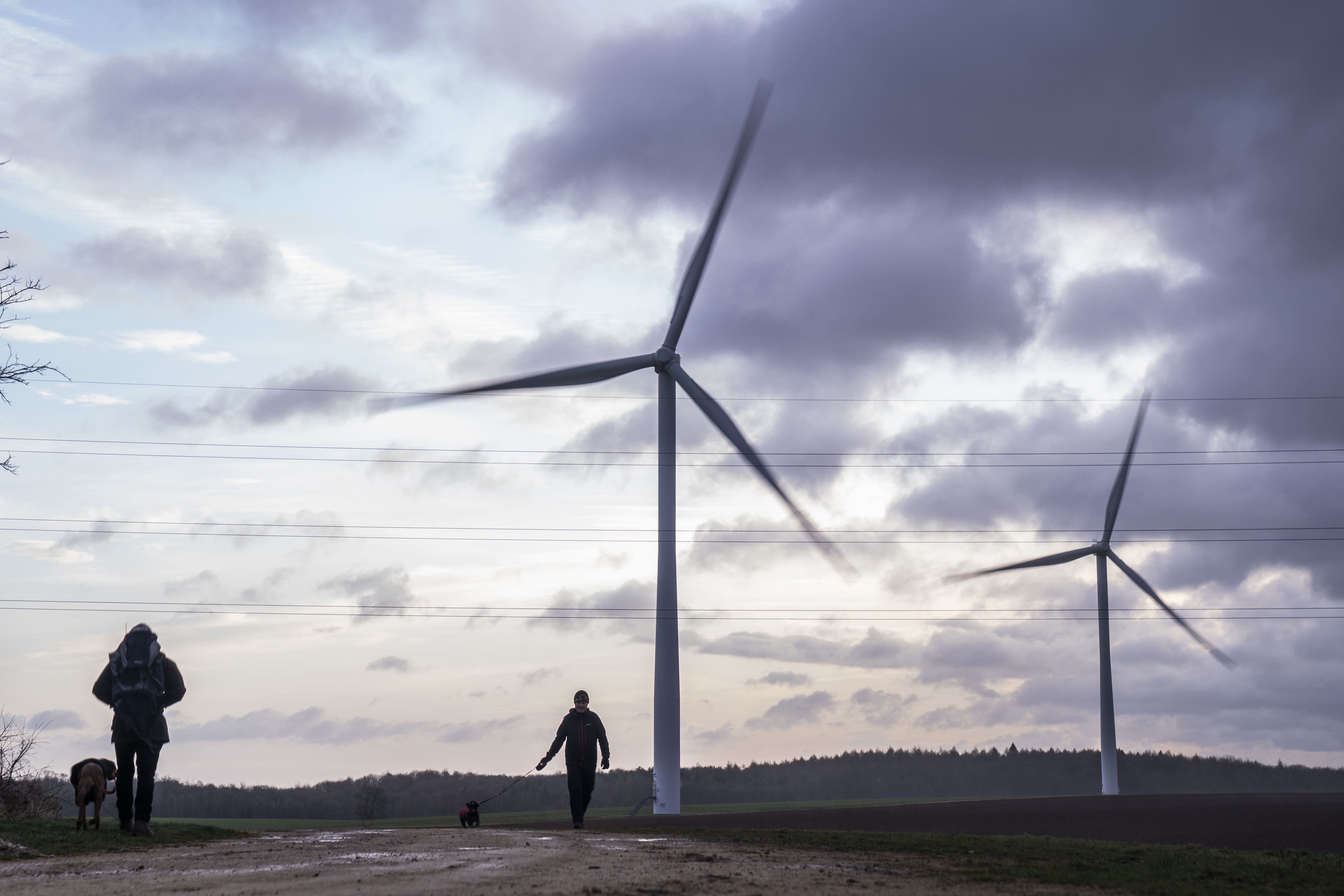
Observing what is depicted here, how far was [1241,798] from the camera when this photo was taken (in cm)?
4309

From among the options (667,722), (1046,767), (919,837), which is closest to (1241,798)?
(667,722)

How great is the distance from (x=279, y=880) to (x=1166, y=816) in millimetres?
26021

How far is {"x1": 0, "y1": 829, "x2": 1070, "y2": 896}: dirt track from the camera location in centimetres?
1194

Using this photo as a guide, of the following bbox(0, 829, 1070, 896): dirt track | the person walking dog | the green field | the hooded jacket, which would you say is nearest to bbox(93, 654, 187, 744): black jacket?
the hooded jacket

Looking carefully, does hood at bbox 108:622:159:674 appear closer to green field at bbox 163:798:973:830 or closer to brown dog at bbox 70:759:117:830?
brown dog at bbox 70:759:117:830

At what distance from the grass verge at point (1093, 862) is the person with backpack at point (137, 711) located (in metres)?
9.99

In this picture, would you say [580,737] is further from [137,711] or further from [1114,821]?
[1114,821]

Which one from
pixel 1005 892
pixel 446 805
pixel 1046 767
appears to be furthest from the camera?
pixel 1046 767

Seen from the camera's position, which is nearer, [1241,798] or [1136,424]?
[1241,798]

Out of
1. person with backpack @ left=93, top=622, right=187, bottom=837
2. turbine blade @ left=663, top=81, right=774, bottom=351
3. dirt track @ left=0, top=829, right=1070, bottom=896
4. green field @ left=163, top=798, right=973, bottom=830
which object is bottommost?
green field @ left=163, top=798, right=973, bottom=830

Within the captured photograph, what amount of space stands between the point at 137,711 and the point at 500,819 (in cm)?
5103

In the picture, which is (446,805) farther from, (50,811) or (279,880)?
(279,880)

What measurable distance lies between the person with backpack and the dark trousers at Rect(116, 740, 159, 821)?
10 mm

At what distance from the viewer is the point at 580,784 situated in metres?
25.6
